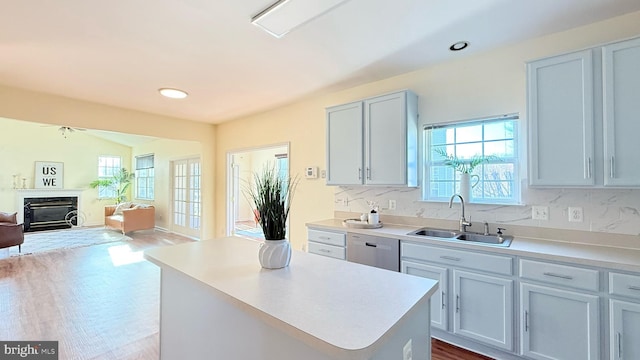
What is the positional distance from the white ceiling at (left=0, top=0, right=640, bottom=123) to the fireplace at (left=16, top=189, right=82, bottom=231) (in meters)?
5.98

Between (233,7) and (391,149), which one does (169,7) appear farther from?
(391,149)

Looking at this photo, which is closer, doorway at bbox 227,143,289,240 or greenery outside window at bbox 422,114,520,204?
greenery outside window at bbox 422,114,520,204

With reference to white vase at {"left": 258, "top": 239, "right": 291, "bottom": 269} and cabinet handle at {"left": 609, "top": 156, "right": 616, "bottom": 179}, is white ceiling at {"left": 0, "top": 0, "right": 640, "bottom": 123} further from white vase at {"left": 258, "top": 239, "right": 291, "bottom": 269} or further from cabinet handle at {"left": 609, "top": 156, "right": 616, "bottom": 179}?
white vase at {"left": 258, "top": 239, "right": 291, "bottom": 269}

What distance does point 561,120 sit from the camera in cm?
198

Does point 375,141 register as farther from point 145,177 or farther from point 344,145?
point 145,177

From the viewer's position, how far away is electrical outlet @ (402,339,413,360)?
1.04 metres

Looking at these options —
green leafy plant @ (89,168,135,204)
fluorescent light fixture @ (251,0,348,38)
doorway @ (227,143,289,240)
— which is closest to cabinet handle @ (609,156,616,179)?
fluorescent light fixture @ (251,0,348,38)

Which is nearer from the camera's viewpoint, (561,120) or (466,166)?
(561,120)

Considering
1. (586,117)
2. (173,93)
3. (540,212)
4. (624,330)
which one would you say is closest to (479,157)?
(540,212)

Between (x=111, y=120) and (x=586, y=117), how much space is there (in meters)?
5.49

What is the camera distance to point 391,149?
2.84 m

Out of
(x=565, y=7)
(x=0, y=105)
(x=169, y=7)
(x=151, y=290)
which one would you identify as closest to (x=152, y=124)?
(x=0, y=105)

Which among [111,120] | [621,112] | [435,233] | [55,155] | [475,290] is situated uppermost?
[111,120]

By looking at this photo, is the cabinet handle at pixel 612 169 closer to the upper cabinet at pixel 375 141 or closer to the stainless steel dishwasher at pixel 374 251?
the upper cabinet at pixel 375 141
